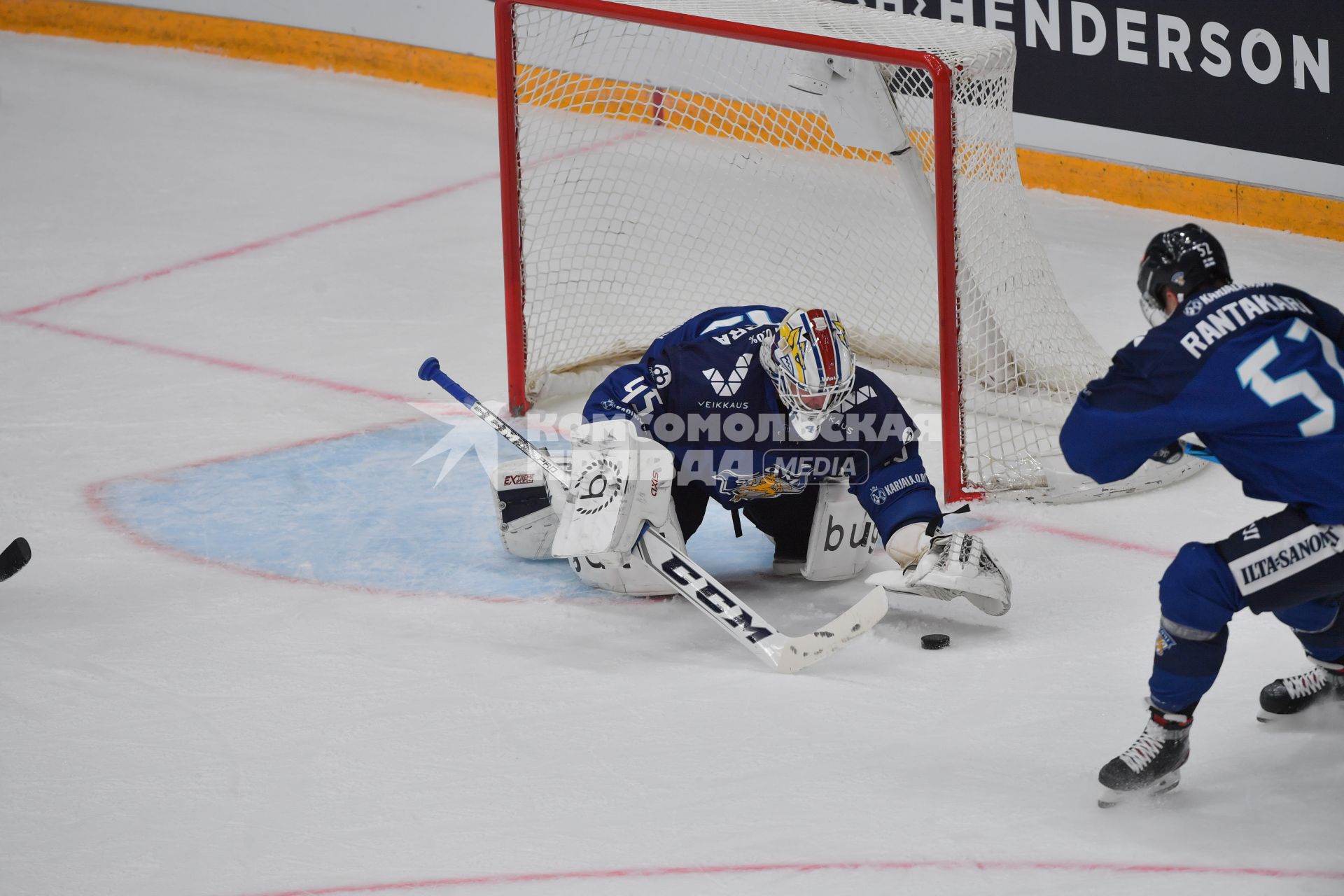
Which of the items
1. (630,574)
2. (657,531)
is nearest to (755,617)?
(657,531)

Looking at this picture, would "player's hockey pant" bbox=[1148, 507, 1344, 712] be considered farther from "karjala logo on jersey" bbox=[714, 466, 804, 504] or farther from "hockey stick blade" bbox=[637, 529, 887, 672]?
"karjala logo on jersey" bbox=[714, 466, 804, 504]

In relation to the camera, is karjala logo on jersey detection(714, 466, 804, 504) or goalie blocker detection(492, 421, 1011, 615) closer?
goalie blocker detection(492, 421, 1011, 615)

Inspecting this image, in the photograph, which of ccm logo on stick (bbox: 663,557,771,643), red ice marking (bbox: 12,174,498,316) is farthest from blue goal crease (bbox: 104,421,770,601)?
red ice marking (bbox: 12,174,498,316)

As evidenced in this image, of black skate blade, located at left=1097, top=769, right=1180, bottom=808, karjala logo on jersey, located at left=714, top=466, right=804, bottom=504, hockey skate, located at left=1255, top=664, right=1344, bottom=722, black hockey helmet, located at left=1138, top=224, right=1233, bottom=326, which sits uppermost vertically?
black hockey helmet, located at left=1138, top=224, right=1233, bottom=326

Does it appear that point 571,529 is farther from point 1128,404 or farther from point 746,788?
point 1128,404

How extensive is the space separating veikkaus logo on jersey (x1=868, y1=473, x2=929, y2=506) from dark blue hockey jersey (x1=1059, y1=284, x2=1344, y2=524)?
968mm

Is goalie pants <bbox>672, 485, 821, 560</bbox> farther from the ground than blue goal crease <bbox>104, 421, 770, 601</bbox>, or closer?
farther from the ground

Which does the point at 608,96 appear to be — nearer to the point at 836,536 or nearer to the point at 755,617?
the point at 836,536

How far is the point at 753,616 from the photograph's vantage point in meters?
3.63

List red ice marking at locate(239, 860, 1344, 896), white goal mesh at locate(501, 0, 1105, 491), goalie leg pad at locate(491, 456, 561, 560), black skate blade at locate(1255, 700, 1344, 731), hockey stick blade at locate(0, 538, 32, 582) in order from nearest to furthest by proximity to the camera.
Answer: red ice marking at locate(239, 860, 1344, 896)
black skate blade at locate(1255, 700, 1344, 731)
hockey stick blade at locate(0, 538, 32, 582)
goalie leg pad at locate(491, 456, 561, 560)
white goal mesh at locate(501, 0, 1105, 491)

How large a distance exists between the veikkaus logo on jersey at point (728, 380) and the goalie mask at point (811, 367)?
12 centimetres

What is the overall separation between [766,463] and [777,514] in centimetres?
26

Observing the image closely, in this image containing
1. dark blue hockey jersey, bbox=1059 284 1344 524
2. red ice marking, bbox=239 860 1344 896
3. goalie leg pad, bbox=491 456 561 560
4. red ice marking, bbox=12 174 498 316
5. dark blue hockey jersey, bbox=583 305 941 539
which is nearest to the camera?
dark blue hockey jersey, bbox=1059 284 1344 524

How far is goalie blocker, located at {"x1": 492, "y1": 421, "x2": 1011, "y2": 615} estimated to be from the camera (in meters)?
3.59
